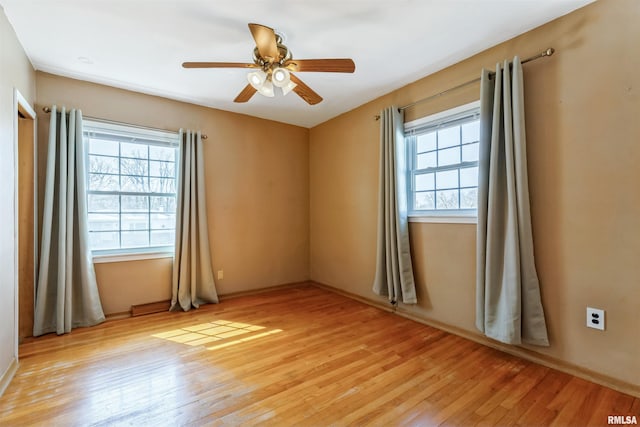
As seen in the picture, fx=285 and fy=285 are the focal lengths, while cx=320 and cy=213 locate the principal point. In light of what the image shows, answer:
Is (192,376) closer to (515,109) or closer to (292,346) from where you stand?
(292,346)

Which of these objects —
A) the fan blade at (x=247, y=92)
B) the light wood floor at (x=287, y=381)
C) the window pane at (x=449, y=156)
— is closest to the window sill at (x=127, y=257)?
the light wood floor at (x=287, y=381)

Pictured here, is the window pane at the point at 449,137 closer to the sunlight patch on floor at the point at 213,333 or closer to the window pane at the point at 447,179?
the window pane at the point at 447,179

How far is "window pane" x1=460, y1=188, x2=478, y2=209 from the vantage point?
2639 mm

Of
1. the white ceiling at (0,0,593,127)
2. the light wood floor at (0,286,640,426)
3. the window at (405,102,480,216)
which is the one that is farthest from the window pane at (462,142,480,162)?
the light wood floor at (0,286,640,426)

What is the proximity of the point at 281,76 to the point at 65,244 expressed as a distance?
104 inches

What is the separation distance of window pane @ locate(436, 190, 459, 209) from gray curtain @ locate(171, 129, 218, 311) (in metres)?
2.77

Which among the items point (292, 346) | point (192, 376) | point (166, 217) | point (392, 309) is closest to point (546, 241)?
point (392, 309)

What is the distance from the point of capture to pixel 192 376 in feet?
6.62

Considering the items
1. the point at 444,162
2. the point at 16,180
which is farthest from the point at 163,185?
the point at 444,162

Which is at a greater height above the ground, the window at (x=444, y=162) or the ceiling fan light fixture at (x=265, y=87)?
the ceiling fan light fixture at (x=265, y=87)

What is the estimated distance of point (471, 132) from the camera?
8.76ft

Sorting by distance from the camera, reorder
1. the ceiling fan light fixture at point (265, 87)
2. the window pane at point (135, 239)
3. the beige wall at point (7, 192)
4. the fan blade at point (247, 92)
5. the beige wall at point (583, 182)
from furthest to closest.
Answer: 1. the window pane at point (135, 239)
2. the fan blade at point (247, 92)
3. the ceiling fan light fixture at point (265, 87)
4. the beige wall at point (7, 192)
5. the beige wall at point (583, 182)

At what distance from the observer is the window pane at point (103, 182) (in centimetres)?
311

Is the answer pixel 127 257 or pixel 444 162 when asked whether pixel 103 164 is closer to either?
pixel 127 257
